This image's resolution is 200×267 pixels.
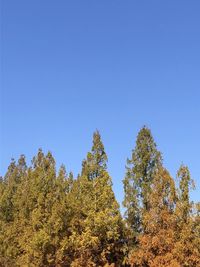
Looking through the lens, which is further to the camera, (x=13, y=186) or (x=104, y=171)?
(x=13, y=186)

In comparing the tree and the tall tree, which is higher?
the tall tree

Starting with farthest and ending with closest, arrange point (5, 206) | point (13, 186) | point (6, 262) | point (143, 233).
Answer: point (13, 186), point (5, 206), point (6, 262), point (143, 233)

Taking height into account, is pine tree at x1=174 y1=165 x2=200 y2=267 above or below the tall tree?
below

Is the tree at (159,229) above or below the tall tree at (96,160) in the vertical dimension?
below

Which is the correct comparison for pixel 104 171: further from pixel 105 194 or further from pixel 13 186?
pixel 13 186

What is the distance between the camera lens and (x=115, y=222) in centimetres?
3047

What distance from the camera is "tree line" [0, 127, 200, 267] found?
29125mm

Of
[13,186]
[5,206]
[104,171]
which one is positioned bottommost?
[104,171]

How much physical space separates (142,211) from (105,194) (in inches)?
133

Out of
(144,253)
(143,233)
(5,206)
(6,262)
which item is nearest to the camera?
(144,253)

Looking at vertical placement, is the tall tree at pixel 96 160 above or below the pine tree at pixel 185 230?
above

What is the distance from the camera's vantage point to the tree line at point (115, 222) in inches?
1147

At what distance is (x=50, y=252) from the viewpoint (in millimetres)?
32094

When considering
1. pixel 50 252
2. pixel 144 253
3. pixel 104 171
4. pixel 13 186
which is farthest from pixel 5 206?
pixel 144 253
